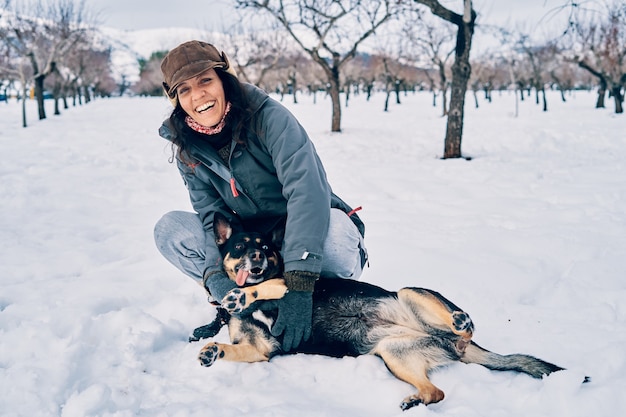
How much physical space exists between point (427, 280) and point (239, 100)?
1844 millimetres

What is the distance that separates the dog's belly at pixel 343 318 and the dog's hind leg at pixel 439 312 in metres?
0.13

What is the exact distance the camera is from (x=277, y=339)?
237 cm

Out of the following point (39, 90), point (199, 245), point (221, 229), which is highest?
point (39, 90)

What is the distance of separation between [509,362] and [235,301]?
137 cm

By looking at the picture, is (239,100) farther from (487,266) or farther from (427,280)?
(487,266)

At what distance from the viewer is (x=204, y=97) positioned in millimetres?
2381

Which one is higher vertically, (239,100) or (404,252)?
(239,100)

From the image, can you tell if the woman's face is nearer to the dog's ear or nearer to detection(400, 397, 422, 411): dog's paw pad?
the dog's ear

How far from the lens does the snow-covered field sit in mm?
1961

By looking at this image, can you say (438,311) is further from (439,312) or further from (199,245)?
(199,245)

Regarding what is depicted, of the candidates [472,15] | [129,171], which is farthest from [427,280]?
[472,15]

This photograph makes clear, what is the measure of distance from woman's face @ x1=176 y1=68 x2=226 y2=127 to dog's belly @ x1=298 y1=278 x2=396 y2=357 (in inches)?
44.3

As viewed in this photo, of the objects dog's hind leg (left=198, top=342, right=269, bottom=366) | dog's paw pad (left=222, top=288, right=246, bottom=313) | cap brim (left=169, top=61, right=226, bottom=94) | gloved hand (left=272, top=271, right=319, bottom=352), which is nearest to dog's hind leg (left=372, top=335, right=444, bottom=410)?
gloved hand (left=272, top=271, right=319, bottom=352)

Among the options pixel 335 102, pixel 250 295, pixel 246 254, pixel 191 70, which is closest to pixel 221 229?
pixel 246 254
